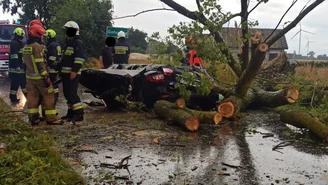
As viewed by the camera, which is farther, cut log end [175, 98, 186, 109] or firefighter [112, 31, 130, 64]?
firefighter [112, 31, 130, 64]

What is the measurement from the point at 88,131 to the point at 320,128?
12.4 ft

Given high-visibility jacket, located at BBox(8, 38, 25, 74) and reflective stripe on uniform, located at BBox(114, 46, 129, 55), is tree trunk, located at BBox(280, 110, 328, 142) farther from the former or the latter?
high-visibility jacket, located at BBox(8, 38, 25, 74)

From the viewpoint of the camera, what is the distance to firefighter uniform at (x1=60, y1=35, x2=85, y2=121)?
6.55 m

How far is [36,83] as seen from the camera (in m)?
6.46

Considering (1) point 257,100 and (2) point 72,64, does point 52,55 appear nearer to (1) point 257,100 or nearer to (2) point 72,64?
(2) point 72,64

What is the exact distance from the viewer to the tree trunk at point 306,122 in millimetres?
5809

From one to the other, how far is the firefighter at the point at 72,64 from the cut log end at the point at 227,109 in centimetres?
265

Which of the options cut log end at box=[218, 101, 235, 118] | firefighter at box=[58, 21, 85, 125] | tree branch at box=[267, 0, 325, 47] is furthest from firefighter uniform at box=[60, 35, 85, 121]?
tree branch at box=[267, 0, 325, 47]

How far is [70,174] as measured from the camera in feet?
12.0

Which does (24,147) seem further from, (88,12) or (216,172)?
(88,12)

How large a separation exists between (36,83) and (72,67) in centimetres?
68

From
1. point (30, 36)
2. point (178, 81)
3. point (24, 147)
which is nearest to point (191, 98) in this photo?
point (178, 81)

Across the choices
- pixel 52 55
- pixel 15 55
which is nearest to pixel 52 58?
pixel 52 55

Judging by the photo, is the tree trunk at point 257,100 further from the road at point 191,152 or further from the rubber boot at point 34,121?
the rubber boot at point 34,121
